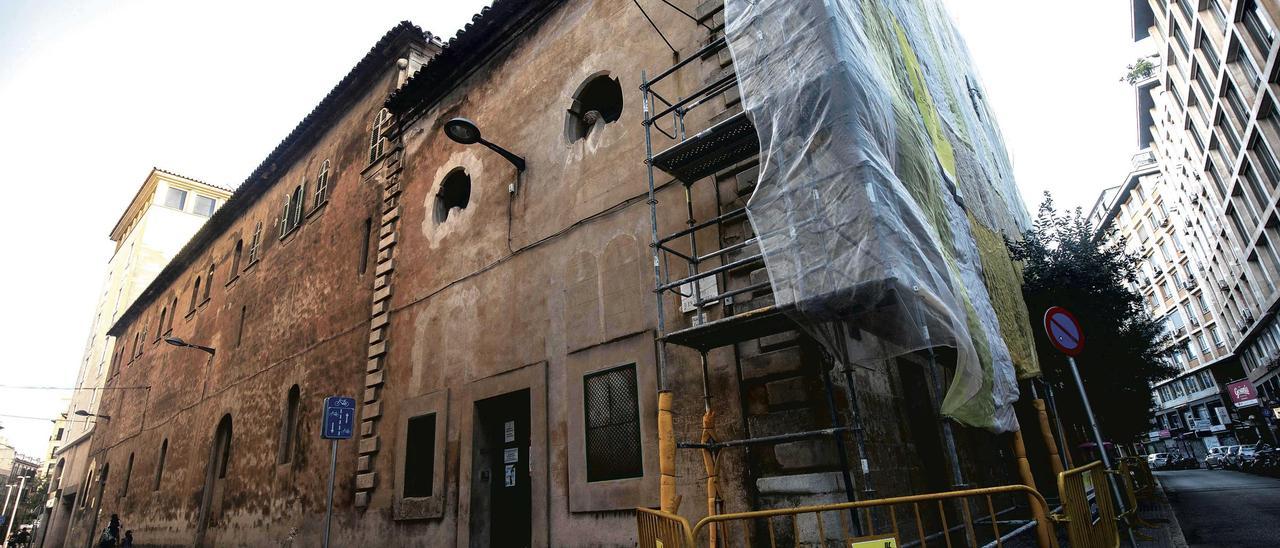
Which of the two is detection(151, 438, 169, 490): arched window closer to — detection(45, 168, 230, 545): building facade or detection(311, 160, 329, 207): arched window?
detection(311, 160, 329, 207): arched window

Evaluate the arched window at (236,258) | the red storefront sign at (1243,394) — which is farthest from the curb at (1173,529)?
the red storefront sign at (1243,394)

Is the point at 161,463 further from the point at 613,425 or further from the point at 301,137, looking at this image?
the point at 613,425

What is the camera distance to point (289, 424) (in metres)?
13.4

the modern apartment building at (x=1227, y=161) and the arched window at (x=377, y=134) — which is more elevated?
the modern apartment building at (x=1227, y=161)

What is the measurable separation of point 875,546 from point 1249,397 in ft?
165

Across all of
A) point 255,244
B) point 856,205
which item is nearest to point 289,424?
point 255,244

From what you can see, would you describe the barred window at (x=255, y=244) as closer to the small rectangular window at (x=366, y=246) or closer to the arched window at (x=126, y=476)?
the small rectangular window at (x=366, y=246)

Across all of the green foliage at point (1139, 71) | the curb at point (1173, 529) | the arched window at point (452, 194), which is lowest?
the curb at point (1173, 529)

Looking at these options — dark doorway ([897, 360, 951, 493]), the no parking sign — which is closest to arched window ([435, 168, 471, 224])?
dark doorway ([897, 360, 951, 493])

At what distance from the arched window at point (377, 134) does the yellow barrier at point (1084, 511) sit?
13.2 meters

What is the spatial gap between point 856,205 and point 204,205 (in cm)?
4561

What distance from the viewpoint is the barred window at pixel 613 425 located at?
6754 mm

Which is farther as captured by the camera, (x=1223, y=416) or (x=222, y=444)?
(x=1223, y=416)

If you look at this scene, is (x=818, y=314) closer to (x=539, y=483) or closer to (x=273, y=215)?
(x=539, y=483)
